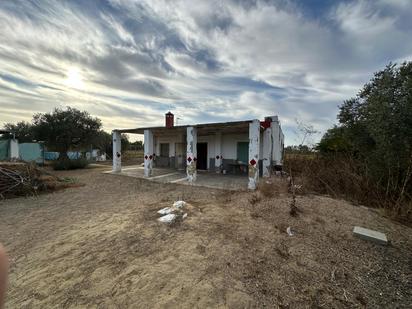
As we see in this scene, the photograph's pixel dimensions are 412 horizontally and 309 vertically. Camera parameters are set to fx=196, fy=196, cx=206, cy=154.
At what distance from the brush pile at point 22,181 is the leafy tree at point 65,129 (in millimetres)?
7270

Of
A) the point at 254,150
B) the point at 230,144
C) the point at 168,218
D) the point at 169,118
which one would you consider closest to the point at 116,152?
the point at 169,118

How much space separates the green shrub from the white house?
4882 mm

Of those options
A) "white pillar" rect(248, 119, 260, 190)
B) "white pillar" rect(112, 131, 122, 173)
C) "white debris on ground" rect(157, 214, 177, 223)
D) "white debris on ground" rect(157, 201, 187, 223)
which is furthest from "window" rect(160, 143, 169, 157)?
"white debris on ground" rect(157, 214, 177, 223)

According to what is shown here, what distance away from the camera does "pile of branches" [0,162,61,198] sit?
6.93 m

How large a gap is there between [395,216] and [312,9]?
569 centimetres

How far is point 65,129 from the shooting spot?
562 inches

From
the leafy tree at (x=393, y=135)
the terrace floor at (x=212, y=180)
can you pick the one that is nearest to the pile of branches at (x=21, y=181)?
the terrace floor at (x=212, y=180)

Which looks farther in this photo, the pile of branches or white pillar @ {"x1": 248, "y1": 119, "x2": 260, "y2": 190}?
white pillar @ {"x1": 248, "y1": 119, "x2": 260, "y2": 190}

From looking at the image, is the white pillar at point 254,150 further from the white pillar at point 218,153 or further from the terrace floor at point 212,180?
the white pillar at point 218,153

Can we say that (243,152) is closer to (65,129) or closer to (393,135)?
(393,135)

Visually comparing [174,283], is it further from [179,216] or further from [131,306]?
[179,216]

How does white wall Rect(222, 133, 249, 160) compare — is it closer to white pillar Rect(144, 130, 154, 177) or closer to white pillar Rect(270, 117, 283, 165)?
white pillar Rect(270, 117, 283, 165)

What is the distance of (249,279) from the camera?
2.31 metres

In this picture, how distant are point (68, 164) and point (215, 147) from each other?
36.9ft
